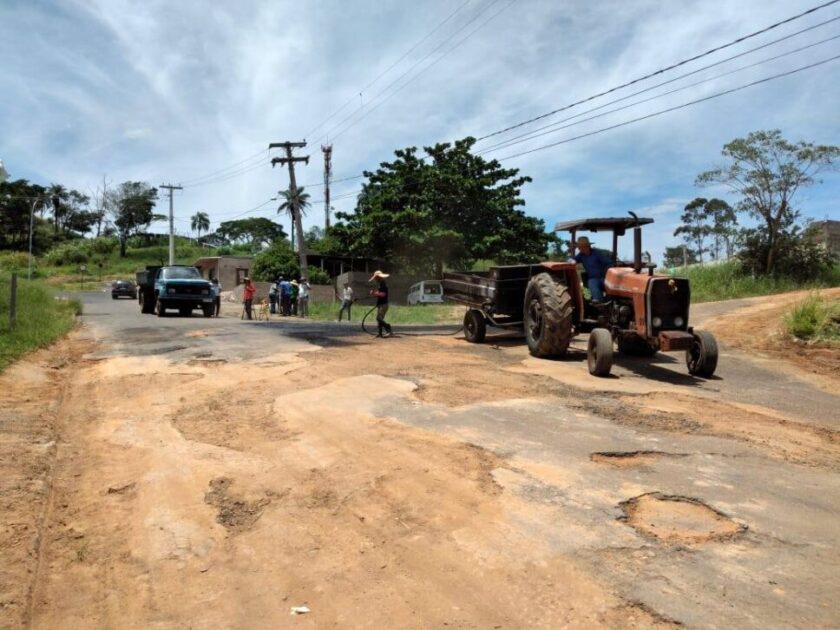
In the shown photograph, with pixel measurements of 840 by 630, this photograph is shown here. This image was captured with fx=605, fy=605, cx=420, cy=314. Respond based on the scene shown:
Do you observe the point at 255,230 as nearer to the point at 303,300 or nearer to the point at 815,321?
the point at 303,300

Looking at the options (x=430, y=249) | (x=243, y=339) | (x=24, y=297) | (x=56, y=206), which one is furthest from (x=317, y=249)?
(x=56, y=206)

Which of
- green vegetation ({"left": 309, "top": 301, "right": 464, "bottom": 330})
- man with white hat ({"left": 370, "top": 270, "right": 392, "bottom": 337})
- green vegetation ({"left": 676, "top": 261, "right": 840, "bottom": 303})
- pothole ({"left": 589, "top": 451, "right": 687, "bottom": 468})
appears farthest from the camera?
green vegetation ({"left": 309, "top": 301, "right": 464, "bottom": 330})

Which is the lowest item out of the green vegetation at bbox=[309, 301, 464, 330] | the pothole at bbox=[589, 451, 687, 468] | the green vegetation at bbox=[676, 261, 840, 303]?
the pothole at bbox=[589, 451, 687, 468]

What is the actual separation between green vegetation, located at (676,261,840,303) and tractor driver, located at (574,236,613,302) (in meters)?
12.4

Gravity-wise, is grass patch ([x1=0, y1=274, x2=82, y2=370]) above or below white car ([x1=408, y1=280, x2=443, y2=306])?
below

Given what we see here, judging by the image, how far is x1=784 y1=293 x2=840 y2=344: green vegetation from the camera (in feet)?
38.4

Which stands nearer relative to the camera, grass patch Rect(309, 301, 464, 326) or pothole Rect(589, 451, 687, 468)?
pothole Rect(589, 451, 687, 468)

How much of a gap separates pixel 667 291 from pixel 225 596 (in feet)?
23.9

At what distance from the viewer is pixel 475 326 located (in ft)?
43.1

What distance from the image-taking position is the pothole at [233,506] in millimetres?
3811

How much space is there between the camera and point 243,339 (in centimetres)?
1292

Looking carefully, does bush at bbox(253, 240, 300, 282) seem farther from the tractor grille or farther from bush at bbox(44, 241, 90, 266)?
bush at bbox(44, 241, 90, 266)

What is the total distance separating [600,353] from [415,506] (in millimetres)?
5323

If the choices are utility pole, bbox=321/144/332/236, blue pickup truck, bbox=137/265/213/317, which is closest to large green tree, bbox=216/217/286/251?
utility pole, bbox=321/144/332/236
